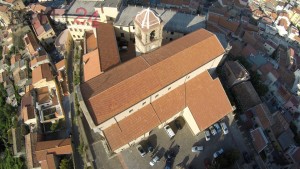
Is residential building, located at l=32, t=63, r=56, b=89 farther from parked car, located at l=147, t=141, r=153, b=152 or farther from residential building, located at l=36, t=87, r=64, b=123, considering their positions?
parked car, located at l=147, t=141, r=153, b=152

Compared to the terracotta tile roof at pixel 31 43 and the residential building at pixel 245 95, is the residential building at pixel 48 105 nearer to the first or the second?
the terracotta tile roof at pixel 31 43

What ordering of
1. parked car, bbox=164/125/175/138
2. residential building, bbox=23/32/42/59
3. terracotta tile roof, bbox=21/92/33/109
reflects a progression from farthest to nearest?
1. residential building, bbox=23/32/42/59
2. terracotta tile roof, bbox=21/92/33/109
3. parked car, bbox=164/125/175/138

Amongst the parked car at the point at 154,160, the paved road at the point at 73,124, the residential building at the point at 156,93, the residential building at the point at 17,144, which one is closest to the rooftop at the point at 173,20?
the residential building at the point at 156,93

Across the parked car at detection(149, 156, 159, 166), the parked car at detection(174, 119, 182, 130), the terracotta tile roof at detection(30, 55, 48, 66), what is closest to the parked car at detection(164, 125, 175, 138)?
the parked car at detection(174, 119, 182, 130)

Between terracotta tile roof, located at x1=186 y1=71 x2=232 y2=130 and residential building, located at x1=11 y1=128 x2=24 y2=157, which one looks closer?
terracotta tile roof, located at x1=186 y1=71 x2=232 y2=130

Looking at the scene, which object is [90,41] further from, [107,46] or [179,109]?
[179,109]

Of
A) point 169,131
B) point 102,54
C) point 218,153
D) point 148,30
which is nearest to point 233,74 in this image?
point 218,153
